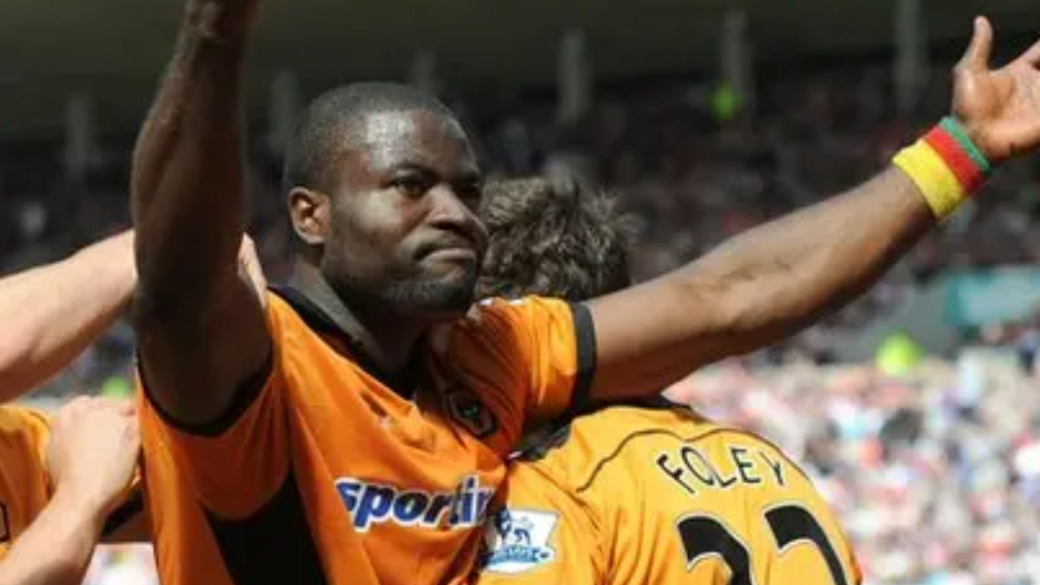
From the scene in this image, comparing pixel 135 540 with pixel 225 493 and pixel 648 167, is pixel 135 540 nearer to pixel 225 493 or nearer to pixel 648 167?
pixel 225 493

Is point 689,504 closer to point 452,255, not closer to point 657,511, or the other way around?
point 657,511

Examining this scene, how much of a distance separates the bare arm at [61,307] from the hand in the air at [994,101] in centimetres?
106

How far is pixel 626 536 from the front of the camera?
2.72m

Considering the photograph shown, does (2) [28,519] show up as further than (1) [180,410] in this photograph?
Yes

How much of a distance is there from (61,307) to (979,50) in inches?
45.5

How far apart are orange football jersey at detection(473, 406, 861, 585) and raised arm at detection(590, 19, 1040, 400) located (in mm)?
85

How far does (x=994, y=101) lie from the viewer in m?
2.82

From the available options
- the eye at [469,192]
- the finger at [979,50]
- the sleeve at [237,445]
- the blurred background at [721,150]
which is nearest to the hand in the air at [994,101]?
the finger at [979,50]

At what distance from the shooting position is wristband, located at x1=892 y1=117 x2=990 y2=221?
284 cm

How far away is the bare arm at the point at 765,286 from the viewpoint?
283 centimetres

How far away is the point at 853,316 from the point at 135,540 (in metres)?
10.2

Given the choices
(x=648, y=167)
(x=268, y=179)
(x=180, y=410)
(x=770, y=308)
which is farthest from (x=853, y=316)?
(x=180, y=410)

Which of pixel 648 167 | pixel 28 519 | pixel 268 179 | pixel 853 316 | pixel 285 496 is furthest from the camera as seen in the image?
pixel 268 179

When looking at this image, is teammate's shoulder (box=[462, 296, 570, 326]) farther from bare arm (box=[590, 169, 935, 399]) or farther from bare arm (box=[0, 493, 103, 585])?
bare arm (box=[0, 493, 103, 585])
